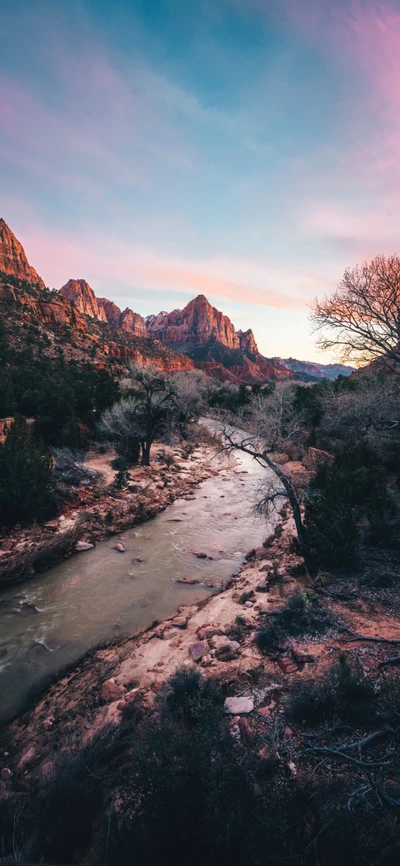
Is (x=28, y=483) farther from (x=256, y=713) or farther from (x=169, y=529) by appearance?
(x=256, y=713)

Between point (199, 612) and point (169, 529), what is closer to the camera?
point (199, 612)

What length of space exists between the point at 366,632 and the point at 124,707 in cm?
394

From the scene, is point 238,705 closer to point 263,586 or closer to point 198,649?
point 198,649

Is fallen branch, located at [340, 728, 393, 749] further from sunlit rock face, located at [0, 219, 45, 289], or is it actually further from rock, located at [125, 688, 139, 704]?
sunlit rock face, located at [0, 219, 45, 289]

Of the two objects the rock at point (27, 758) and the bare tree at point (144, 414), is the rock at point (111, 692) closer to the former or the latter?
the rock at point (27, 758)

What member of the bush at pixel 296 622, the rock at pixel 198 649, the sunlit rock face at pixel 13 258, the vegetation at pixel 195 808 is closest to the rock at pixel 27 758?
the vegetation at pixel 195 808

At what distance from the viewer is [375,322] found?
9.77m

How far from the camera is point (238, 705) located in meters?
4.13

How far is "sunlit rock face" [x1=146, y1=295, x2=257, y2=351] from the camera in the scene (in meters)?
133

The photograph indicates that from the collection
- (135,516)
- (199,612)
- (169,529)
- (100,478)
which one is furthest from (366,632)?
(100,478)

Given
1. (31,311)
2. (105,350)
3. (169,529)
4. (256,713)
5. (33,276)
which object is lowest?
(169,529)

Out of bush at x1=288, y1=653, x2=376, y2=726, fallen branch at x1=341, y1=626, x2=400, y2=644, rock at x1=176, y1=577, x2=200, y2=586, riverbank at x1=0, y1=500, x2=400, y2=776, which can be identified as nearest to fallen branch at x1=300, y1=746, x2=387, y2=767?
riverbank at x1=0, y1=500, x2=400, y2=776

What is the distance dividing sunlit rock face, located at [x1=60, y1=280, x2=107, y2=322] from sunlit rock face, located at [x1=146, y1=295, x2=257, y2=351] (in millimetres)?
27141

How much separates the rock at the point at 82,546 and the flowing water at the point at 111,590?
7.1 inches
